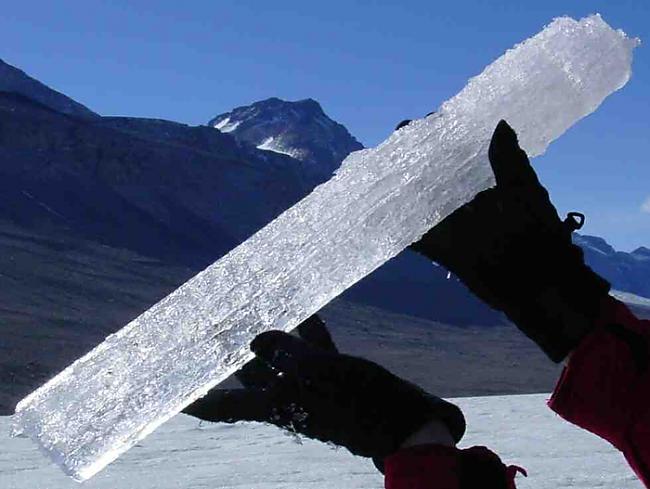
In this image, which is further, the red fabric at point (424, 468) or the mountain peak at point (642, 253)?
the mountain peak at point (642, 253)

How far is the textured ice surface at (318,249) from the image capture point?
1.27 meters

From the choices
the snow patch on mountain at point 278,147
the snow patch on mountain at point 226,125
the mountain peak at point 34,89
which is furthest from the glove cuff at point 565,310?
the snow patch on mountain at point 226,125

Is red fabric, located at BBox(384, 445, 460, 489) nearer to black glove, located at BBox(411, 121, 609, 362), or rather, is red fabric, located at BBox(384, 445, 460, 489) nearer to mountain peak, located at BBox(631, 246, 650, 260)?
black glove, located at BBox(411, 121, 609, 362)

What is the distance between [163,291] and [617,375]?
30133mm

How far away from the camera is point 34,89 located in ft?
266

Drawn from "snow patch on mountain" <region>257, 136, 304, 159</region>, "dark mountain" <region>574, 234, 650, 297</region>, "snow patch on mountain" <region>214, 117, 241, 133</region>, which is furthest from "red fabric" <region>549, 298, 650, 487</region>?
"snow patch on mountain" <region>214, 117, 241, 133</region>

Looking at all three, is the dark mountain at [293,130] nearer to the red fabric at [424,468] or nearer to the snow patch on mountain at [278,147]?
the snow patch on mountain at [278,147]

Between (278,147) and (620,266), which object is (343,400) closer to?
(278,147)

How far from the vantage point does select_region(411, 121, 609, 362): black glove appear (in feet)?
3.74

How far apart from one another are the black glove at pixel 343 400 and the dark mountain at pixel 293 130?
95.4m

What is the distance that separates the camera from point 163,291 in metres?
30.5

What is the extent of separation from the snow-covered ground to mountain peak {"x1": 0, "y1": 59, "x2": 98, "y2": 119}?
77.3m

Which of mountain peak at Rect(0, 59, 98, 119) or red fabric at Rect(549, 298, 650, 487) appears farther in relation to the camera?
mountain peak at Rect(0, 59, 98, 119)

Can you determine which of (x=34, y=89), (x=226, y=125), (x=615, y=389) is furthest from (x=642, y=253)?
(x=615, y=389)
